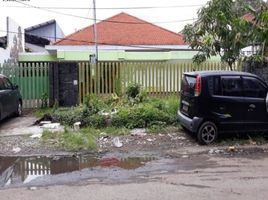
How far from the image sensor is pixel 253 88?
10383 millimetres

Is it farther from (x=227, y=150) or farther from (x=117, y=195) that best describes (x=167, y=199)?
(x=227, y=150)

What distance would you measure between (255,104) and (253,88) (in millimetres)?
381

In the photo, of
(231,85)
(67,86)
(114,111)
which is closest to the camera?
(231,85)

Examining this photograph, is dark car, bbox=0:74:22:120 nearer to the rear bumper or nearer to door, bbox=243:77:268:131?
the rear bumper

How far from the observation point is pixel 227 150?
962 centimetres

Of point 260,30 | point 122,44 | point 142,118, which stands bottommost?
point 142,118

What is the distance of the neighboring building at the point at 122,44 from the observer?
94.1 feet

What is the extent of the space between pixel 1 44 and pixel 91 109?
1329 cm

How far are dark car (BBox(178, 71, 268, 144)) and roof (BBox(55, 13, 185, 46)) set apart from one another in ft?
71.2

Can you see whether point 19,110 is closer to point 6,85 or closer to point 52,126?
point 6,85

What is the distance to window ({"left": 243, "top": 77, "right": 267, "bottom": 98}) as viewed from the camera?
1032cm

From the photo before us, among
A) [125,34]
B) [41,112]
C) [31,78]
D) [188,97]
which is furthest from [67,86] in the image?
[125,34]

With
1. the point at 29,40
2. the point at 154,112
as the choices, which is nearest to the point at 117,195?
the point at 154,112

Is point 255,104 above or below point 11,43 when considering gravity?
below
